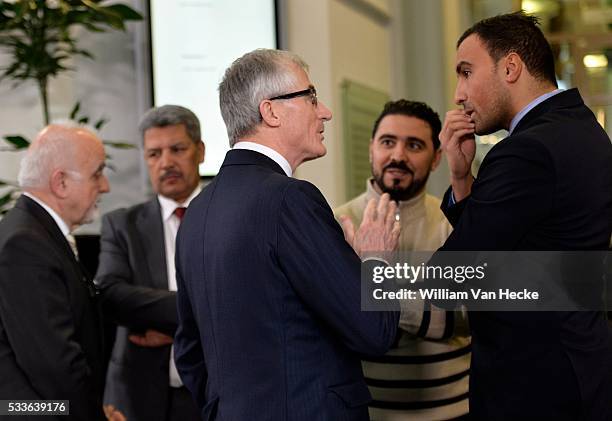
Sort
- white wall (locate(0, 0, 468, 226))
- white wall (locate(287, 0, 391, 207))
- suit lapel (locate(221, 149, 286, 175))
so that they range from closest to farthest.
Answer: suit lapel (locate(221, 149, 286, 175)) < white wall (locate(0, 0, 468, 226)) < white wall (locate(287, 0, 391, 207))

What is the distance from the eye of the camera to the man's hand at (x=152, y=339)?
8.49 ft

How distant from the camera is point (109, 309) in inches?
103

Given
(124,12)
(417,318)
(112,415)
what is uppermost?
(124,12)

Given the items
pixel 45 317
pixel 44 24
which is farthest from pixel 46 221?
pixel 44 24

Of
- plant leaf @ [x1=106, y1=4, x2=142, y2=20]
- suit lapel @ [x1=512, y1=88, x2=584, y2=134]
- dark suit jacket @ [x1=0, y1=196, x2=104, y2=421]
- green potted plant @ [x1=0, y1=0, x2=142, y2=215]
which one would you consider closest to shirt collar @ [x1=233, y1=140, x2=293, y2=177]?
suit lapel @ [x1=512, y1=88, x2=584, y2=134]

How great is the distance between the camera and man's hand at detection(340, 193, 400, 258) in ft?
5.64

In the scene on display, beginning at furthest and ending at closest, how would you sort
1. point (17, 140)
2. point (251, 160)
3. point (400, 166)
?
point (17, 140) → point (400, 166) → point (251, 160)

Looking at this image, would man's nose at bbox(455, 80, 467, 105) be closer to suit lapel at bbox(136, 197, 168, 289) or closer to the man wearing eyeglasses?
the man wearing eyeglasses

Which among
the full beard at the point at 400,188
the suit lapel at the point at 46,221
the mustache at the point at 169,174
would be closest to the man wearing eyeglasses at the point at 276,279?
the suit lapel at the point at 46,221

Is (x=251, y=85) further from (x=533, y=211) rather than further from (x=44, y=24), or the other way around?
(x=44, y=24)

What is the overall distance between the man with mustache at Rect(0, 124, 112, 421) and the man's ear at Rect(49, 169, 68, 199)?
24mm

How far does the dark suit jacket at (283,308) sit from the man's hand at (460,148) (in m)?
0.40

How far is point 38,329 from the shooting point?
2006 millimetres

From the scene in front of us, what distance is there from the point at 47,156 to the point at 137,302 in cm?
54
